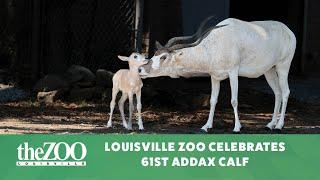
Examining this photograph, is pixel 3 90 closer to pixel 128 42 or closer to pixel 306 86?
pixel 128 42

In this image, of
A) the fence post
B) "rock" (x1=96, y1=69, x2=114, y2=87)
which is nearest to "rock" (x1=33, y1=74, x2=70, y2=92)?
"rock" (x1=96, y1=69, x2=114, y2=87)

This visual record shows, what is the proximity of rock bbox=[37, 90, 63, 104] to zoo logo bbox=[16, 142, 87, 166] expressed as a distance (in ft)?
22.0

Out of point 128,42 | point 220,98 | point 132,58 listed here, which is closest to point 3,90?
point 128,42

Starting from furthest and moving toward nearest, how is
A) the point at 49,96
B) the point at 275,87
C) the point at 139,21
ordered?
1. the point at 49,96
2. the point at 139,21
3. the point at 275,87

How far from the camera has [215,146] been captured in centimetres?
528

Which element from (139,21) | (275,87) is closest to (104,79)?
(139,21)

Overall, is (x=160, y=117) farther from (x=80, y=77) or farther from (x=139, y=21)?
(x=80, y=77)

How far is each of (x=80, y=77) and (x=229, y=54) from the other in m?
4.66

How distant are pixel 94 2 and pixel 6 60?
2.45 meters

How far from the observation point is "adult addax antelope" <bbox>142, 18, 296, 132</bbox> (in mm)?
8148

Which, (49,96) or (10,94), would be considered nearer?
(49,96)

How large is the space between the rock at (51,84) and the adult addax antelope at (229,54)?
4.20 metres

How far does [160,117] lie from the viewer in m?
10.7

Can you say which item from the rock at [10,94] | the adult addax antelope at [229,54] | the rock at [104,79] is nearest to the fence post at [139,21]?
the rock at [104,79]
